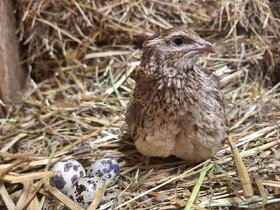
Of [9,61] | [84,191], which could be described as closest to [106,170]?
[84,191]

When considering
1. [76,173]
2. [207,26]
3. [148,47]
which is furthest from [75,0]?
[76,173]

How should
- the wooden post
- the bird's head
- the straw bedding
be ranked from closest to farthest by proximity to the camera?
the bird's head < the straw bedding < the wooden post

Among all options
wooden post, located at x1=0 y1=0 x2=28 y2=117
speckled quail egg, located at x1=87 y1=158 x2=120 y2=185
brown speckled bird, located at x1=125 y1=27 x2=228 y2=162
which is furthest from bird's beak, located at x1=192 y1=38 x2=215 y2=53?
wooden post, located at x1=0 y1=0 x2=28 y2=117

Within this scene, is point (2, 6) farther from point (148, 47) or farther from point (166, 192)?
point (166, 192)

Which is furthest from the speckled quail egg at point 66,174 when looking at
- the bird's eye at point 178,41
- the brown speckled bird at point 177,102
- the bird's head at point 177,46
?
the bird's eye at point 178,41

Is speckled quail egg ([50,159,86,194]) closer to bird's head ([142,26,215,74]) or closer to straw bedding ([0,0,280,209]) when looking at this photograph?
straw bedding ([0,0,280,209])
